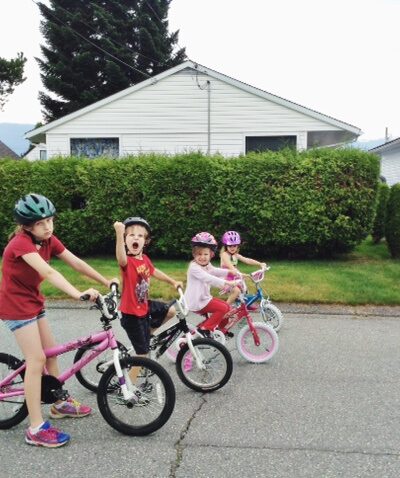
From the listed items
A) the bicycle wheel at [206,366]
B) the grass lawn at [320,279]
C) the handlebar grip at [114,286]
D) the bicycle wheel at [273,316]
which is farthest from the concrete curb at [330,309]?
the handlebar grip at [114,286]

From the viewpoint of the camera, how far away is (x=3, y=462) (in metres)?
3.25

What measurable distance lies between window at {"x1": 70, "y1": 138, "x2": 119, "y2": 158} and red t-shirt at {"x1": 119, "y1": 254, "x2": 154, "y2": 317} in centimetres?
1353

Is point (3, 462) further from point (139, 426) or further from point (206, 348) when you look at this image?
point (206, 348)

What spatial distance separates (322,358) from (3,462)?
327 cm

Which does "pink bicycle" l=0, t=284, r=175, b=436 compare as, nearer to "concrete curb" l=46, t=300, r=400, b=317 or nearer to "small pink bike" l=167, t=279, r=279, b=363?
"small pink bike" l=167, t=279, r=279, b=363

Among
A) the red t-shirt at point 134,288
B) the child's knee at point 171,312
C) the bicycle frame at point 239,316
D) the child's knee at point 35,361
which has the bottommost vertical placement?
the bicycle frame at point 239,316

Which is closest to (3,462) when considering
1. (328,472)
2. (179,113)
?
(328,472)

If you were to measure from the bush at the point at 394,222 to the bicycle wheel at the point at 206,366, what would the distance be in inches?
298

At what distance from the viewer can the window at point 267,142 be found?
1644 centimetres

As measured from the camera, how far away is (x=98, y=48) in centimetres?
3127

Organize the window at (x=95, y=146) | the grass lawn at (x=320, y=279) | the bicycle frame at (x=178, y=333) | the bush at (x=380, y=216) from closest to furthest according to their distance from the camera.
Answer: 1. the bicycle frame at (x=178, y=333)
2. the grass lawn at (x=320, y=279)
3. the bush at (x=380, y=216)
4. the window at (x=95, y=146)

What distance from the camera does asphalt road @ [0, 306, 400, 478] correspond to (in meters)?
3.16

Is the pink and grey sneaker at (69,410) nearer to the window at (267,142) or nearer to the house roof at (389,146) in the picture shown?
the window at (267,142)

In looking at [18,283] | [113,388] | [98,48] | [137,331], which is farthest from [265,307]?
[98,48]
